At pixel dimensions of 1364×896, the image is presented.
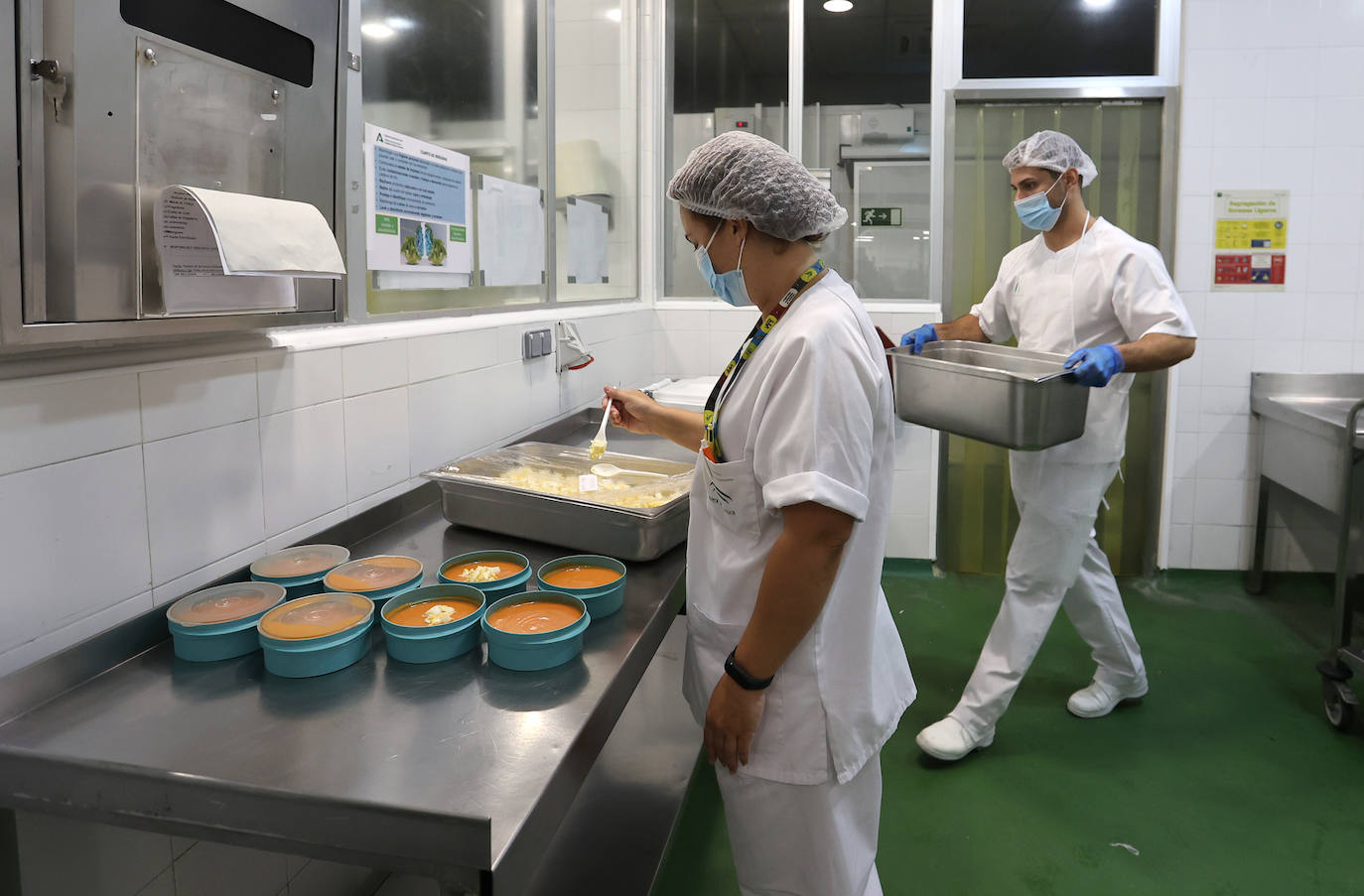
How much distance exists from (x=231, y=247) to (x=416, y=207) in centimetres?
91

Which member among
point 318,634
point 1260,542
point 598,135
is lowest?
Result: point 1260,542

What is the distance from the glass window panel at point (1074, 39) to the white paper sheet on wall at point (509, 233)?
2321mm

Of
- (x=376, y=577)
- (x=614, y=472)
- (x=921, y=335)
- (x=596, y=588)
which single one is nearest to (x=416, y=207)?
(x=614, y=472)

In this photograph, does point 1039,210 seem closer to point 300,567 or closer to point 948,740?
point 948,740

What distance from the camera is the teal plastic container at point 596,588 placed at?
1.36 metres

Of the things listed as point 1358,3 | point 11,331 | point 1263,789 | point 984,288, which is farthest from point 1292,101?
point 11,331

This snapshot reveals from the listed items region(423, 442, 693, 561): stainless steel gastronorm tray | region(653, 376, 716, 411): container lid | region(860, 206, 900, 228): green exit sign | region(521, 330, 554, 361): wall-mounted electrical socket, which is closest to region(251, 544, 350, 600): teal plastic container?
region(423, 442, 693, 561): stainless steel gastronorm tray

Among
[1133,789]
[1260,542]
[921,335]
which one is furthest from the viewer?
[1260,542]

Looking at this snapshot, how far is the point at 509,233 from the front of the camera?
262cm

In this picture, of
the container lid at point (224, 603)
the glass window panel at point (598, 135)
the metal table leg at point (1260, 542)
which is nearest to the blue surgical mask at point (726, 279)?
the container lid at point (224, 603)

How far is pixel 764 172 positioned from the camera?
129cm

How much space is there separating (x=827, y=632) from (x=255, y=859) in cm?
105

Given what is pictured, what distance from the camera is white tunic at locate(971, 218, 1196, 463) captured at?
2.56 metres

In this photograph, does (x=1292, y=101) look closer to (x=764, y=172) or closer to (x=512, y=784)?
(x=764, y=172)
